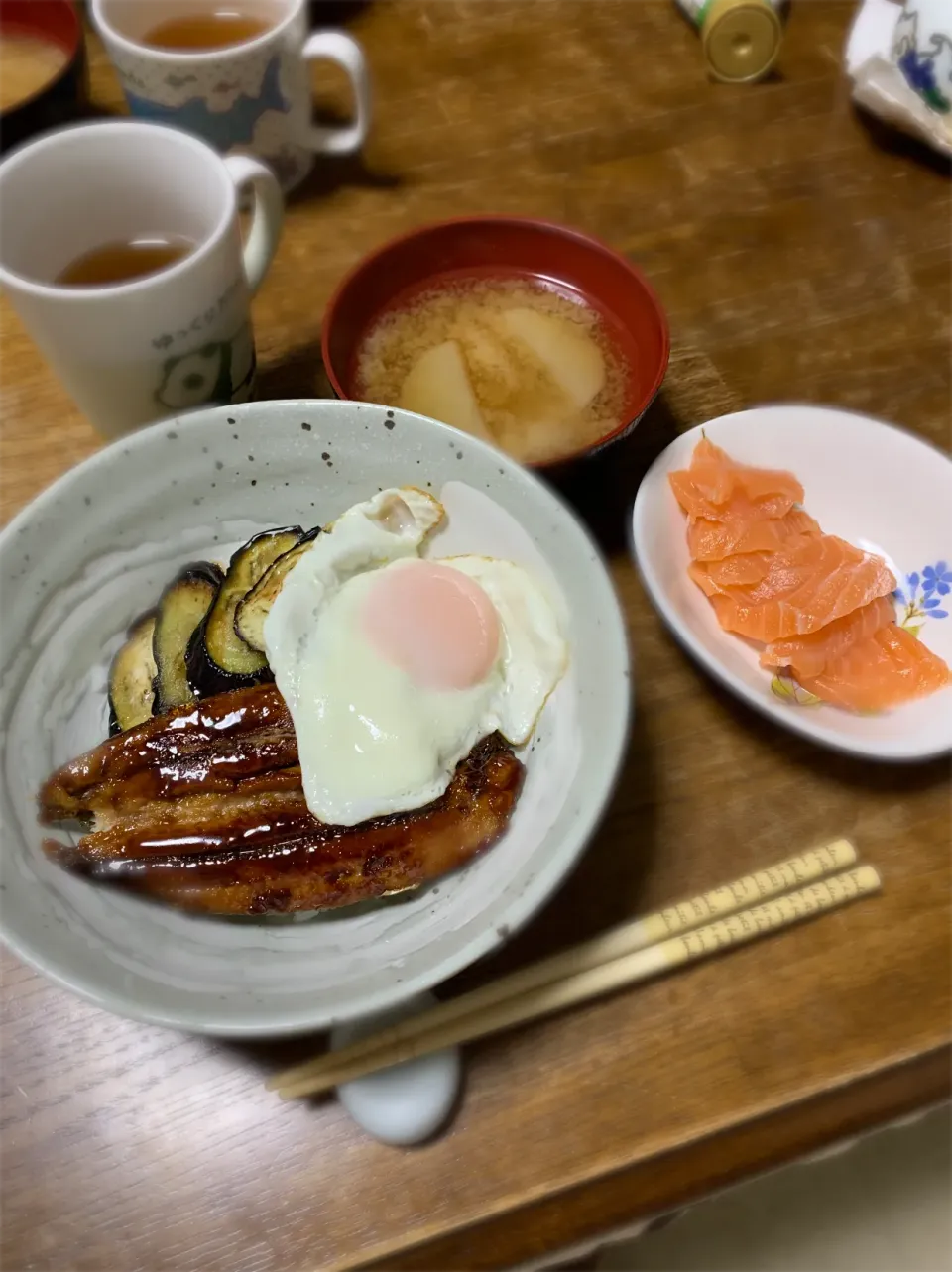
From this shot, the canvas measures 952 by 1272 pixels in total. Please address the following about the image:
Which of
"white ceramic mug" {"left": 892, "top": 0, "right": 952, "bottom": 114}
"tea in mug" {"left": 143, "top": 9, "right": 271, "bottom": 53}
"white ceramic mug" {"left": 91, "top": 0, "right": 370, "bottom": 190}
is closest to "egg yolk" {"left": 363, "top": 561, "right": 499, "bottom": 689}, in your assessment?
"white ceramic mug" {"left": 91, "top": 0, "right": 370, "bottom": 190}

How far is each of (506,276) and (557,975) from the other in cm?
96

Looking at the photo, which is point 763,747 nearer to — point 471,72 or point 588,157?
point 588,157

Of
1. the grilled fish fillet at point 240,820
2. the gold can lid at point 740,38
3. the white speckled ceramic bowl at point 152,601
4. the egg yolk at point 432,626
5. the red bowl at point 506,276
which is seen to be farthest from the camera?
the gold can lid at point 740,38

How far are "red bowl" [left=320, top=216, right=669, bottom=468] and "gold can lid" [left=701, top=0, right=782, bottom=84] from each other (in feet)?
2.25

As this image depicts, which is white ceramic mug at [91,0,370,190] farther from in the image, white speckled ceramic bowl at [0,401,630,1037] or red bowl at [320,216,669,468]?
white speckled ceramic bowl at [0,401,630,1037]

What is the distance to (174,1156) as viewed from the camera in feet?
2.77

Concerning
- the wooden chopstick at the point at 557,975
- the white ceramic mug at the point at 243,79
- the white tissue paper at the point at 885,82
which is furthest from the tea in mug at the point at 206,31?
the wooden chopstick at the point at 557,975

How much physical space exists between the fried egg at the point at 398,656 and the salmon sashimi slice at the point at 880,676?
365 mm

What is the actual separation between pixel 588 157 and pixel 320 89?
506 millimetres

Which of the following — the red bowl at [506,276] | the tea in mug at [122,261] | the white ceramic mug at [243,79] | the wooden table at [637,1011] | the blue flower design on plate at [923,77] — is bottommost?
the wooden table at [637,1011]

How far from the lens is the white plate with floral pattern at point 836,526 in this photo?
1.05m

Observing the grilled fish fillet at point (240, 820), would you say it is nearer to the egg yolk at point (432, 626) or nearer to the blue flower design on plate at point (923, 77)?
the egg yolk at point (432, 626)

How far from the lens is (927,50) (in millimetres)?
1458

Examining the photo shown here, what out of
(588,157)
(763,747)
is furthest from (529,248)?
(763,747)
